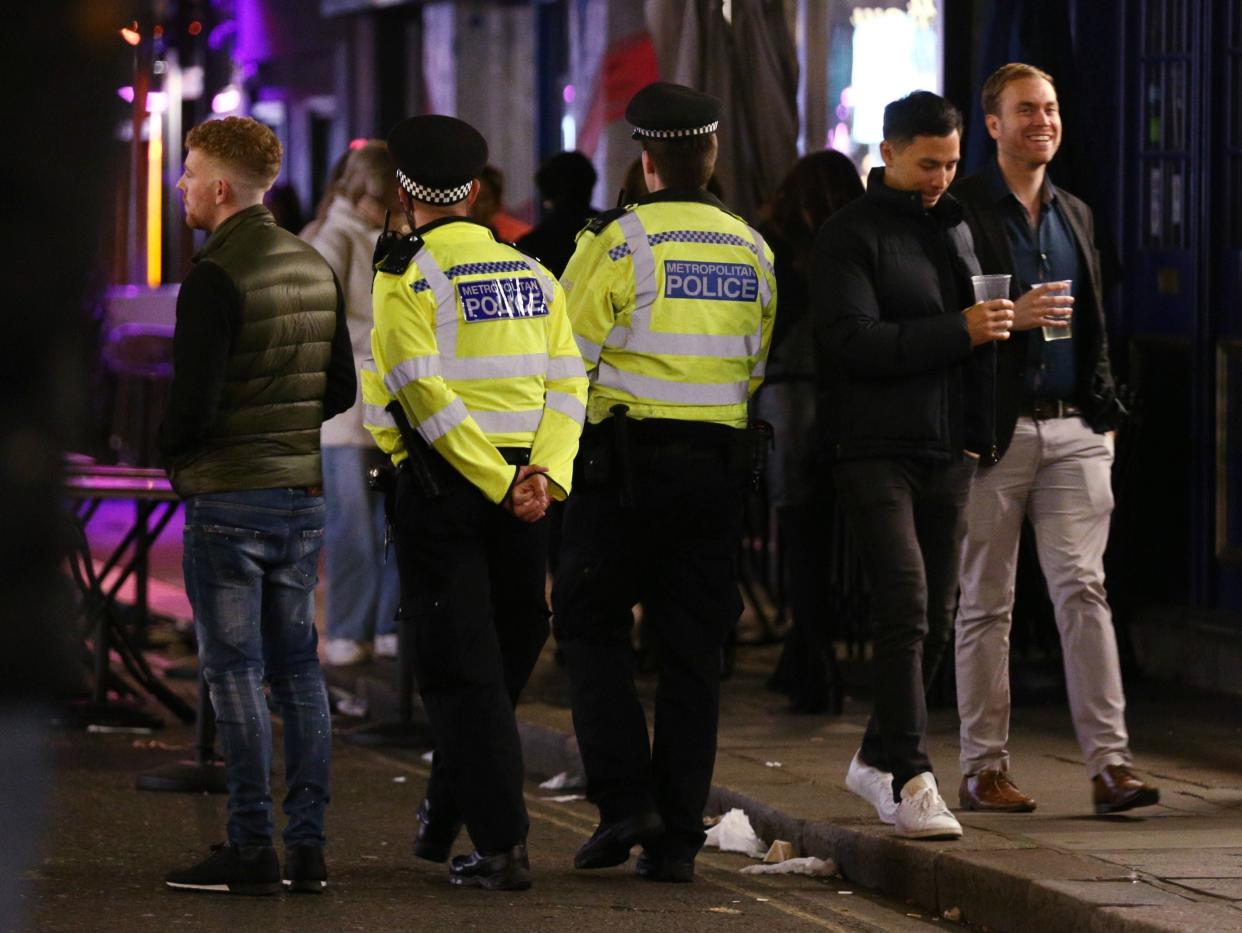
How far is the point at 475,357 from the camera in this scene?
545 cm

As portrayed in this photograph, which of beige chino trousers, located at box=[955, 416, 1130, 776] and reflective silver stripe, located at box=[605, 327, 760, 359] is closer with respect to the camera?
reflective silver stripe, located at box=[605, 327, 760, 359]

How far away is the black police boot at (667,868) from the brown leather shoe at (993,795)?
0.89 m

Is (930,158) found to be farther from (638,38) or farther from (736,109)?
(638,38)

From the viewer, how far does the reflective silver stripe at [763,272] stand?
19.2 ft

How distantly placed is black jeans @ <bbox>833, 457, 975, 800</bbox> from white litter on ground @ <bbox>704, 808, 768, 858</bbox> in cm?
67

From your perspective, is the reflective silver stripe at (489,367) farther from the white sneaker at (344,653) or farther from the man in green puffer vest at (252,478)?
the white sneaker at (344,653)

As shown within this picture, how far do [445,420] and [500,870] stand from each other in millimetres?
1130

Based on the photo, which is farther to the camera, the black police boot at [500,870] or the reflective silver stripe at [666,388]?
the reflective silver stripe at [666,388]

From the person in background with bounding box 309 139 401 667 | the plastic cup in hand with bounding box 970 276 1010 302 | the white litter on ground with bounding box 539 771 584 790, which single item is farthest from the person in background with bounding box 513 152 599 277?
the plastic cup in hand with bounding box 970 276 1010 302

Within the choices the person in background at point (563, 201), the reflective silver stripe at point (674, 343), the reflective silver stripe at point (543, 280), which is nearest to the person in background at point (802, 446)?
the person in background at point (563, 201)

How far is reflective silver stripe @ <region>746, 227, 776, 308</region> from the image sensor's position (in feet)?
19.2

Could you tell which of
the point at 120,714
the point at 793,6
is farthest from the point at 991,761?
the point at 793,6

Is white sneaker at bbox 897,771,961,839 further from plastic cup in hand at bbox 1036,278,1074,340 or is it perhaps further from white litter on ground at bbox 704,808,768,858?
plastic cup in hand at bbox 1036,278,1074,340

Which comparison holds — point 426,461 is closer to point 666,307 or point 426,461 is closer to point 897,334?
point 666,307
